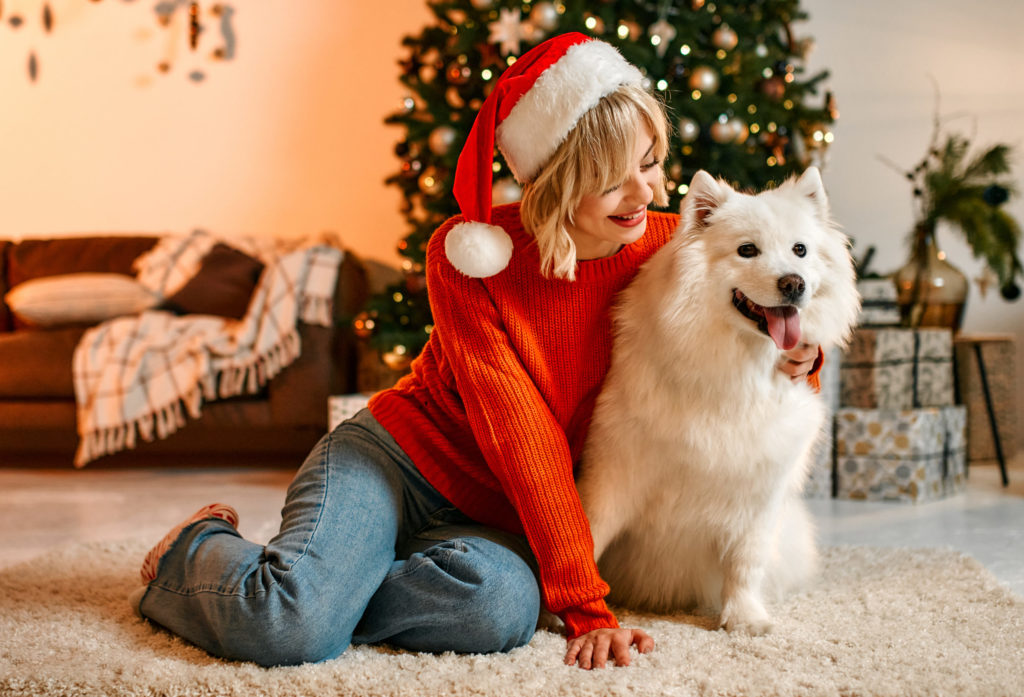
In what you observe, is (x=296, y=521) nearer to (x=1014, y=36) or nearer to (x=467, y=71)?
(x=467, y=71)

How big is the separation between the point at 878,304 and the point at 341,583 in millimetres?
2292

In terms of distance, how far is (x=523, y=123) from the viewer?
1325 millimetres

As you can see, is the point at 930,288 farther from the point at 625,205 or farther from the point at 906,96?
the point at 625,205

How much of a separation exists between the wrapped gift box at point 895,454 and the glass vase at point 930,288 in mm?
443

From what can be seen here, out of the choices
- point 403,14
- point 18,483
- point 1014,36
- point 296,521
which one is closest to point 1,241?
point 18,483

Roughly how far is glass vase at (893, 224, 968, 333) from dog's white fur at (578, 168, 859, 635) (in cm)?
194

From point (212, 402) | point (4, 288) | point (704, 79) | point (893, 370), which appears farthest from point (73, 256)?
point (893, 370)

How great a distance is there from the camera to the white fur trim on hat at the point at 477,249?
50.3 inches

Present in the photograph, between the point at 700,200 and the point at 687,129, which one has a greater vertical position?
the point at 687,129

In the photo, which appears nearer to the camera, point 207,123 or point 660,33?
point 660,33

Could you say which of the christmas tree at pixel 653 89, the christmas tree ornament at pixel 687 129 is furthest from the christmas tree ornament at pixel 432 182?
the christmas tree ornament at pixel 687 129

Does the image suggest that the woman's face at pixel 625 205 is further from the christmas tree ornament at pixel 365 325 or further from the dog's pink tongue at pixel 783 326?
the christmas tree ornament at pixel 365 325

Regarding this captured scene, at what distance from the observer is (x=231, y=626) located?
47.2 inches

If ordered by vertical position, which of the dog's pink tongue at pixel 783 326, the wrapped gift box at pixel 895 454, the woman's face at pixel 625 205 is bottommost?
the wrapped gift box at pixel 895 454
